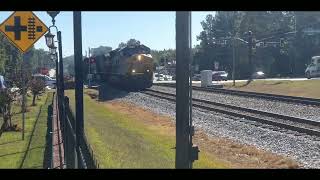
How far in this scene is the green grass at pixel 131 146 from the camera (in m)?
10.9

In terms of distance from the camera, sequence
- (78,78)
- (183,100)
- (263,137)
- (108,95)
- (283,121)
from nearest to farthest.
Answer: (183,100) → (78,78) → (263,137) → (283,121) → (108,95)

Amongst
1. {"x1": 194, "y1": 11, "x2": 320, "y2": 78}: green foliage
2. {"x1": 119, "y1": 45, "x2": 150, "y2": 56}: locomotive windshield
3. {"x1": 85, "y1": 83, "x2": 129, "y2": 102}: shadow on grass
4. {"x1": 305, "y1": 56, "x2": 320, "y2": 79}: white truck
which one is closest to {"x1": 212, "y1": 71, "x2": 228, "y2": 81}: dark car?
{"x1": 194, "y1": 11, "x2": 320, "y2": 78}: green foliage

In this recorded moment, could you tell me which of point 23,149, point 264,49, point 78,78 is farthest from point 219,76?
point 78,78

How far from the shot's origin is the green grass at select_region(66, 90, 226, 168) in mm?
10883

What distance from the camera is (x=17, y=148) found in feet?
45.9

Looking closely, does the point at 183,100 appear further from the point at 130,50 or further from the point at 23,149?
the point at 130,50

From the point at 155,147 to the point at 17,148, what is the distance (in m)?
3.99

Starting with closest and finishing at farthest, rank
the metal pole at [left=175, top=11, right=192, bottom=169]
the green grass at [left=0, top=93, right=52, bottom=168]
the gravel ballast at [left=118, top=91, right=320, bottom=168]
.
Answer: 1. the metal pole at [left=175, top=11, right=192, bottom=169]
2. the green grass at [left=0, top=93, right=52, bottom=168]
3. the gravel ballast at [left=118, top=91, right=320, bottom=168]

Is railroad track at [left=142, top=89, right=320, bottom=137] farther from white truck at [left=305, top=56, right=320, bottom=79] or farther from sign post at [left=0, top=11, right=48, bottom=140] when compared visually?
white truck at [left=305, top=56, right=320, bottom=79]

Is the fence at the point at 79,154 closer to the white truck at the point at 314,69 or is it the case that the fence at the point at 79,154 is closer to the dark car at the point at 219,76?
the white truck at the point at 314,69

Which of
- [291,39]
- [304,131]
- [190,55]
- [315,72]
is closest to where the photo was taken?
[190,55]

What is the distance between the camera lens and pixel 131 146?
13547 mm
